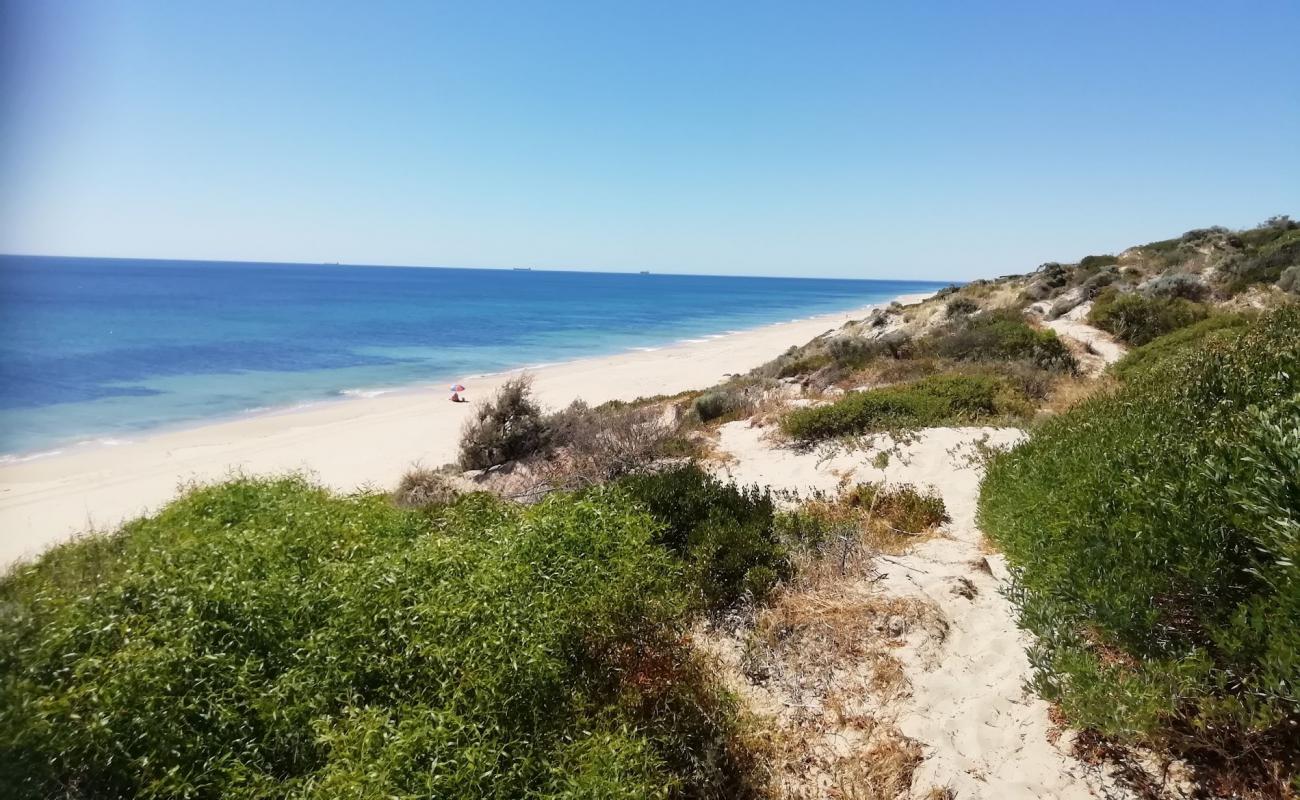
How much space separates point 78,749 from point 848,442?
31.4ft

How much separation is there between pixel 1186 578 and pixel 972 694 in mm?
1535

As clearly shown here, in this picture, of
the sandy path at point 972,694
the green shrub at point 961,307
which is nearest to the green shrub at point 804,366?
the green shrub at point 961,307

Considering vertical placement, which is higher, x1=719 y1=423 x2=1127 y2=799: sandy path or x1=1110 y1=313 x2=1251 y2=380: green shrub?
x1=1110 y1=313 x2=1251 y2=380: green shrub

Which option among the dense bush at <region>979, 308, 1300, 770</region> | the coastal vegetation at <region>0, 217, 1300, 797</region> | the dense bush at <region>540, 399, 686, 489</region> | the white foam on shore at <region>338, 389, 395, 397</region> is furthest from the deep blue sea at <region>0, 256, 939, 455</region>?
the dense bush at <region>540, 399, 686, 489</region>

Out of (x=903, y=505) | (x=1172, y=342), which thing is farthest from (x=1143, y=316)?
(x=903, y=505)

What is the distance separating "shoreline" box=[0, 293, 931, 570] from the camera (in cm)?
1191

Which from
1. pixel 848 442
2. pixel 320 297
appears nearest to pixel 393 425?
pixel 848 442

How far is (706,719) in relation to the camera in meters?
3.77

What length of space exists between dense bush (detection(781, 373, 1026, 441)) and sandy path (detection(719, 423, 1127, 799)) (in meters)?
3.41

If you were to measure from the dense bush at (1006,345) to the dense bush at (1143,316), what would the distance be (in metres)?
2.54

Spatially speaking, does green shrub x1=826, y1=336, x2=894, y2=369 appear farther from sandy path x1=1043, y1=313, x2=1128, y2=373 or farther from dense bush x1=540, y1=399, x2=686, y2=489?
dense bush x1=540, y1=399, x2=686, y2=489

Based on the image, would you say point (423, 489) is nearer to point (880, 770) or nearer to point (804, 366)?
point (880, 770)

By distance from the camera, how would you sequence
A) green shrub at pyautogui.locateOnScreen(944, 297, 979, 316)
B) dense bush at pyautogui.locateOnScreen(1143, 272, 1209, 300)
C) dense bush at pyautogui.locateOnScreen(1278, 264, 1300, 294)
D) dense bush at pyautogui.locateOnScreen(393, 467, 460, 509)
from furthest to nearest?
green shrub at pyautogui.locateOnScreen(944, 297, 979, 316)
dense bush at pyautogui.locateOnScreen(1143, 272, 1209, 300)
dense bush at pyautogui.locateOnScreen(1278, 264, 1300, 294)
dense bush at pyautogui.locateOnScreen(393, 467, 460, 509)

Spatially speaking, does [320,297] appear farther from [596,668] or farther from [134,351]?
[596,668]
